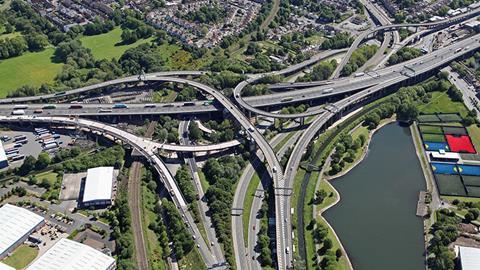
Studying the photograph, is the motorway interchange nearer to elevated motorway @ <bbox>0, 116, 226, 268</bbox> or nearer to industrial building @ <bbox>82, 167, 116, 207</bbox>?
elevated motorway @ <bbox>0, 116, 226, 268</bbox>

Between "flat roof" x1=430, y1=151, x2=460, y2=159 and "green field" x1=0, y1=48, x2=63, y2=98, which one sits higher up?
"green field" x1=0, y1=48, x2=63, y2=98

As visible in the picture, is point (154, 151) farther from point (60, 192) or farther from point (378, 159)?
point (378, 159)

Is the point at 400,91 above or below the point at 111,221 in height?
above

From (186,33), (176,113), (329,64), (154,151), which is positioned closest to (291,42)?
(329,64)

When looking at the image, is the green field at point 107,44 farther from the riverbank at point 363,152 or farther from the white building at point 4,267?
the white building at point 4,267

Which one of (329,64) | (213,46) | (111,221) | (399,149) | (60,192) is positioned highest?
(213,46)

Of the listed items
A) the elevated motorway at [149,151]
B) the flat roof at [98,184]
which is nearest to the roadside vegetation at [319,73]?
the elevated motorway at [149,151]

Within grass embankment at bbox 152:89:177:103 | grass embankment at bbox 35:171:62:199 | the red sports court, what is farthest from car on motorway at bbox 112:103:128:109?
the red sports court

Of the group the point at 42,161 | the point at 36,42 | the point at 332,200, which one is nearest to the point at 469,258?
the point at 332,200
